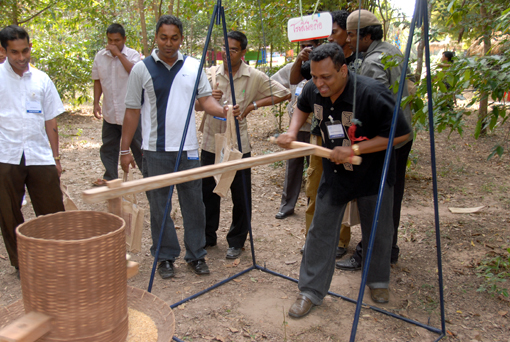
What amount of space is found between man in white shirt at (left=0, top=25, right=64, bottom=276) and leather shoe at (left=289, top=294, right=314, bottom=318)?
205 cm

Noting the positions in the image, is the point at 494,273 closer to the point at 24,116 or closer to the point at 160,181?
the point at 160,181

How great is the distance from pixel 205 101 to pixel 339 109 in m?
1.19

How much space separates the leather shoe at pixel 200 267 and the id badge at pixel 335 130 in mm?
1653

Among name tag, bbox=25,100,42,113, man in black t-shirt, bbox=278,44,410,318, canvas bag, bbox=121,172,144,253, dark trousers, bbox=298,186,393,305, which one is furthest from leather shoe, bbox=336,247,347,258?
name tag, bbox=25,100,42,113

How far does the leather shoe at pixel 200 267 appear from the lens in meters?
3.72

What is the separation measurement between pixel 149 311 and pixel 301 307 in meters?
1.44

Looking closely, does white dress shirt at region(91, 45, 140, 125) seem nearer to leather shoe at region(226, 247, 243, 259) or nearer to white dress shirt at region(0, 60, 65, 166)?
white dress shirt at region(0, 60, 65, 166)

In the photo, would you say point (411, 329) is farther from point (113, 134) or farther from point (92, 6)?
point (92, 6)

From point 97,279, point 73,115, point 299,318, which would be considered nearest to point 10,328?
point 97,279

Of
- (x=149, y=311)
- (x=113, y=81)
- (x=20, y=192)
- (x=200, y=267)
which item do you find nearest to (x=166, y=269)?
(x=200, y=267)

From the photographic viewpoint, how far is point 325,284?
3.13 meters

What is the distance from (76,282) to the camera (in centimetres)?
152

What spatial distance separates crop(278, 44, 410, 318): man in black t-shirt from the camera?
2682 millimetres

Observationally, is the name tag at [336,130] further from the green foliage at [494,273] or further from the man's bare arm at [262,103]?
the green foliage at [494,273]
